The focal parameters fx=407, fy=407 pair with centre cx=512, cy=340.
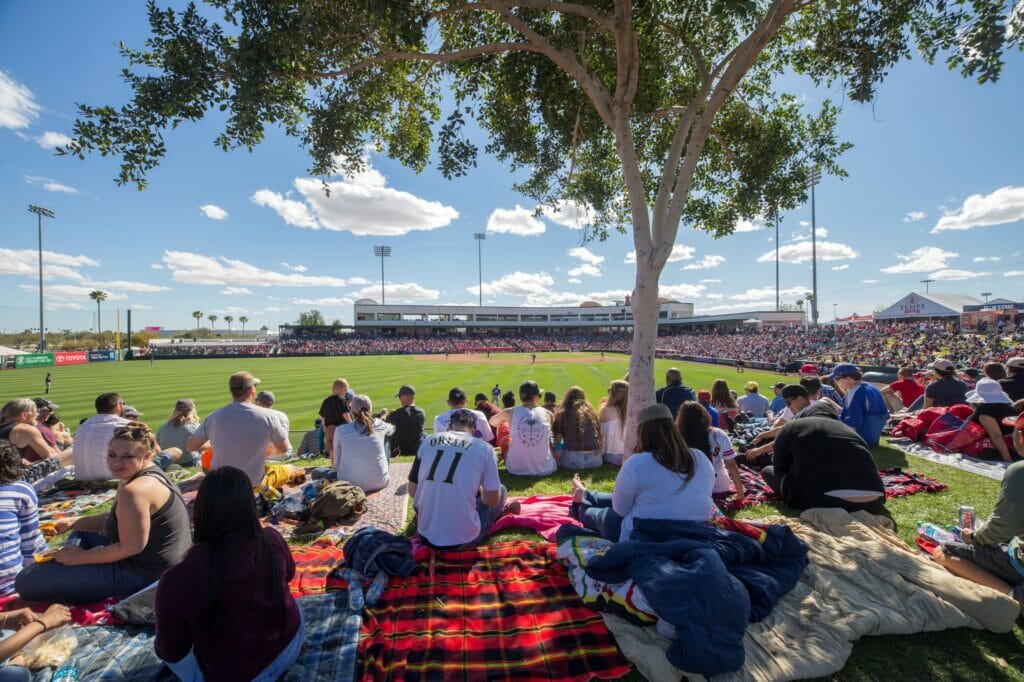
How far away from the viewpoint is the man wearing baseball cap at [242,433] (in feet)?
14.6

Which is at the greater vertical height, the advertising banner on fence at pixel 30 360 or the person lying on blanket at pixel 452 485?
the person lying on blanket at pixel 452 485

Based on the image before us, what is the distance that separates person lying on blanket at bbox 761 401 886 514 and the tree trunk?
160 centimetres

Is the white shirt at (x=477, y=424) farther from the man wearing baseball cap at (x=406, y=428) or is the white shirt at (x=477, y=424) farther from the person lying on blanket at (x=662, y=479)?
the person lying on blanket at (x=662, y=479)

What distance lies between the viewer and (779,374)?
2606 cm

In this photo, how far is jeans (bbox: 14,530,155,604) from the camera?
278cm

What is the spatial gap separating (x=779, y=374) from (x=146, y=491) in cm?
3051

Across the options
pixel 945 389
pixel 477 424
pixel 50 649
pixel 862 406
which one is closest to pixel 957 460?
pixel 862 406

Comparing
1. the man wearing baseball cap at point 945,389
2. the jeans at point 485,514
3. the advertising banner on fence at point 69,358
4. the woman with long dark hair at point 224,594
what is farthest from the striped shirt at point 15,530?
the advertising banner on fence at point 69,358

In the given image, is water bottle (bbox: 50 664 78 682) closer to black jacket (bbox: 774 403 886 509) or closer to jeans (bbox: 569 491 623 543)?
jeans (bbox: 569 491 623 543)

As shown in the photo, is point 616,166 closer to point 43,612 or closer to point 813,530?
point 813,530

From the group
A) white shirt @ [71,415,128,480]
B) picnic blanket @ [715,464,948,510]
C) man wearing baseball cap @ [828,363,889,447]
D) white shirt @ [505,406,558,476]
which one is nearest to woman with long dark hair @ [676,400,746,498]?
picnic blanket @ [715,464,948,510]

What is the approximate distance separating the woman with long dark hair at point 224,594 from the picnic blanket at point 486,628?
73 centimetres

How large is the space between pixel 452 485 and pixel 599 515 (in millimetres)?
1374

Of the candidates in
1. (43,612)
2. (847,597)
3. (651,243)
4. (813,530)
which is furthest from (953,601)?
(43,612)
